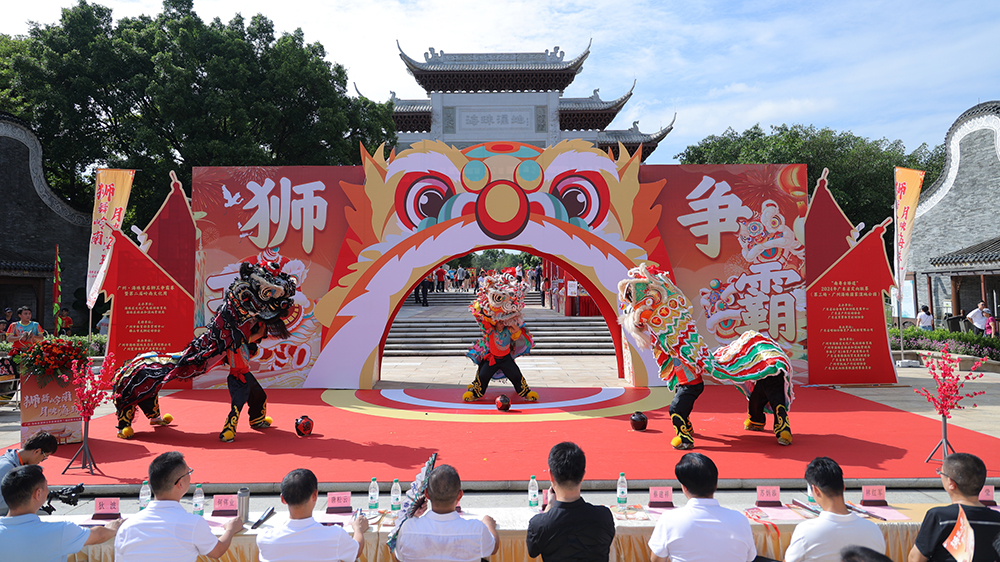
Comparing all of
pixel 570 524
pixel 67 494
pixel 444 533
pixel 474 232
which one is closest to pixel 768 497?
pixel 570 524

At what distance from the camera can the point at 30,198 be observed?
57.5 feet

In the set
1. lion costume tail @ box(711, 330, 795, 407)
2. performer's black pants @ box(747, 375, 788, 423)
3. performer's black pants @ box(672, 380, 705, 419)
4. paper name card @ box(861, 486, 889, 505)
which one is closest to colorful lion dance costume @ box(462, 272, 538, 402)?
performer's black pants @ box(672, 380, 705, 419)

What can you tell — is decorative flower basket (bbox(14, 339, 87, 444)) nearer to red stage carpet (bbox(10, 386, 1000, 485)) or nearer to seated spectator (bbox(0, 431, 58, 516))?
red stage carpet (bbox(10, 386, 1000, 485))

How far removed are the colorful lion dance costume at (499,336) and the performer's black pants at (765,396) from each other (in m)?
2.90

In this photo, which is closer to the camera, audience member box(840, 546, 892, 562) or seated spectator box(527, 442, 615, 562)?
audience member box(840, 546, 892, 562)

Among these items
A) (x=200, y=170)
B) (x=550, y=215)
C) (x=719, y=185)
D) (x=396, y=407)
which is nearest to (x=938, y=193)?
(x=719, y=185)

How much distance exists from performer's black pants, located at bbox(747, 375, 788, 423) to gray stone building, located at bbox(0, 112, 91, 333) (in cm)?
1947

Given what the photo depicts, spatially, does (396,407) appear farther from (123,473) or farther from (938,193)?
(938,193)

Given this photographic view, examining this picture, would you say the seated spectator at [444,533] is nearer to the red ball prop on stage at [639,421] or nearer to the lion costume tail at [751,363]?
the red ball prop on stage at [639,421]

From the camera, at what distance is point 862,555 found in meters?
1.80

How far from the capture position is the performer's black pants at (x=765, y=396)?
5812 mm

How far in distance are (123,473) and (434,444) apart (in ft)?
9.15

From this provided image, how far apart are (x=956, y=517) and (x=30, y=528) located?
4026 millimetres

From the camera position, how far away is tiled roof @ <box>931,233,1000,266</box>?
1545 cm
